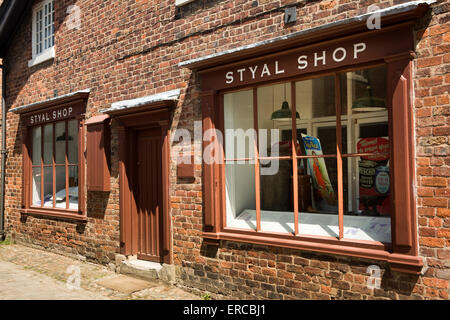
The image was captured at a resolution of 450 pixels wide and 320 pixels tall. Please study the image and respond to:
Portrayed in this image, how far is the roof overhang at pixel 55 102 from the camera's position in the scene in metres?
7.66

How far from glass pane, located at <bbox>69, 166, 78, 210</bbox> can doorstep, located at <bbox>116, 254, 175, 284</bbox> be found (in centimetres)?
194

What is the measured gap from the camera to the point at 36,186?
367 inches

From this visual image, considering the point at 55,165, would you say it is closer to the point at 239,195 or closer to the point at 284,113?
the point at 239,195

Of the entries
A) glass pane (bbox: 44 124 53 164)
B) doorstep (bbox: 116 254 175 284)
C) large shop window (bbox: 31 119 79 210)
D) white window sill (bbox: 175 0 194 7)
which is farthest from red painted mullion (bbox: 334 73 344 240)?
glass pane (bbox: 44 124 53 164)

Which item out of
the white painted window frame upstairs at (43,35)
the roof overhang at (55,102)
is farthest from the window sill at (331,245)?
the white painted window frame upstairs at (43,35)

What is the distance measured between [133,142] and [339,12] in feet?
13.0

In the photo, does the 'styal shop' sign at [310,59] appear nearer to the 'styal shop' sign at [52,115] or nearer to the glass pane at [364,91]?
the glass pane at [364,91]

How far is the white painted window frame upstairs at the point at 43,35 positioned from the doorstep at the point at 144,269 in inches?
189

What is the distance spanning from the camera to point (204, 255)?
216 inches

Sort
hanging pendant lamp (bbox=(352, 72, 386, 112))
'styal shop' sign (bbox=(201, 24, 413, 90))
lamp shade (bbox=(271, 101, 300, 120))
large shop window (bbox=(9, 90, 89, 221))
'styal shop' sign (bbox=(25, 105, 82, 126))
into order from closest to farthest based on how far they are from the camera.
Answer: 1. 'styal shop' sign (bbox=(201, 24, 413, 90))
2. hanging pendant lamp (bbox=(352, 72, 386, 112))
3. lamp shade (bbox=(271, 101, 300, 120))
4. large shop window (bbox=(9, 90, 89, 221))
5. 'styal shop' sign (bbox=(25, 105, 82, 126))

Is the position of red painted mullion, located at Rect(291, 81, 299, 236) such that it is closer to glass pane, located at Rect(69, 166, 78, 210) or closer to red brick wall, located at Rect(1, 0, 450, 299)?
red brick wall, located at Rect(1, 0, 450, 299)

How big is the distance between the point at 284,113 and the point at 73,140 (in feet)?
16.5

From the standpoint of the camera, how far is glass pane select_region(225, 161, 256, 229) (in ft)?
17.3

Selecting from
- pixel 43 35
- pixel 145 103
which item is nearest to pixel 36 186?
pixel 43 35
